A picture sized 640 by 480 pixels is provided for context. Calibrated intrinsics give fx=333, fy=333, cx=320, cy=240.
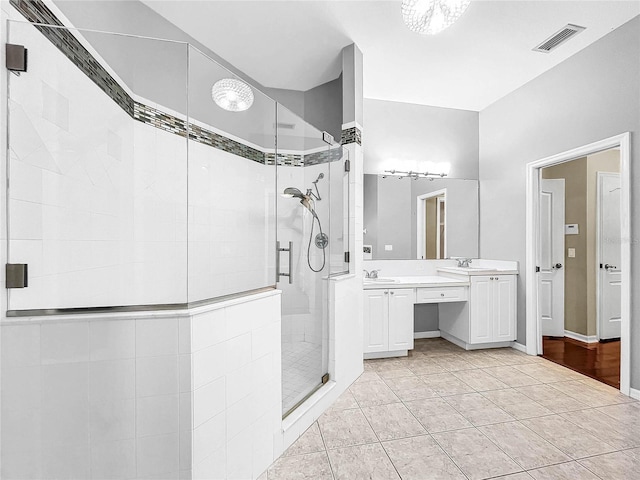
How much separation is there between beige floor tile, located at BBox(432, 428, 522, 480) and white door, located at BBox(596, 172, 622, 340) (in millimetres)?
2982

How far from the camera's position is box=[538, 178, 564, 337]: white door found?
406 centimetres

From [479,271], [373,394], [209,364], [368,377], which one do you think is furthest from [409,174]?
[209,364]

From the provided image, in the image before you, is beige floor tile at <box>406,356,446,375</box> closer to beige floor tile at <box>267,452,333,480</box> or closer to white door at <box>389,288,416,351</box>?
white door at <box>389,288,416,351</box>

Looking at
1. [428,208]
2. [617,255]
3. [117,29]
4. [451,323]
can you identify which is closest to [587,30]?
[428,208]

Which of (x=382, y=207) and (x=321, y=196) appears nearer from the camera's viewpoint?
(x=321, y=196)

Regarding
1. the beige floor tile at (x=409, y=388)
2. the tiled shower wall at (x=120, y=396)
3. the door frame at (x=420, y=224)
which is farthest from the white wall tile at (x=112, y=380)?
the door frame at (x=420, y=224)

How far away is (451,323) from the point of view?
3.80 m

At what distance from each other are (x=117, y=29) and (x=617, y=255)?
5.34 m

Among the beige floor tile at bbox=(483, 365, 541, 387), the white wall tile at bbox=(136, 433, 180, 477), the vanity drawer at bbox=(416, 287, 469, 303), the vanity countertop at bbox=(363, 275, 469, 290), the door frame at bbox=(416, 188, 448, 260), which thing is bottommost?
the beige floor tile at bbox=(483, 365, 541, 387)

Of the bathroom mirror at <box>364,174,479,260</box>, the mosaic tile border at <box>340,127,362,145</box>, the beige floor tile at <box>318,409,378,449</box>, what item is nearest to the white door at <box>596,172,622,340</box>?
the bathroom mirror at <box>364,174,479,260</box>

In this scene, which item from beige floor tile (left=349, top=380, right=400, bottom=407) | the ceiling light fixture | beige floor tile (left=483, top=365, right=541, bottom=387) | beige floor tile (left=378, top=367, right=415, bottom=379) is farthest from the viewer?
beige floor tile (left=378, top=367, right=415, bottom=379)

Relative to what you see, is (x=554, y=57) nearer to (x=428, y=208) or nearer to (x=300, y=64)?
(x=428, y=208)

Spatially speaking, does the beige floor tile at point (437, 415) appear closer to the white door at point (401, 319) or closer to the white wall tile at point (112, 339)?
the white door at point (401, 319)

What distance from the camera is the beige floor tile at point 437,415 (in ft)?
6.91
